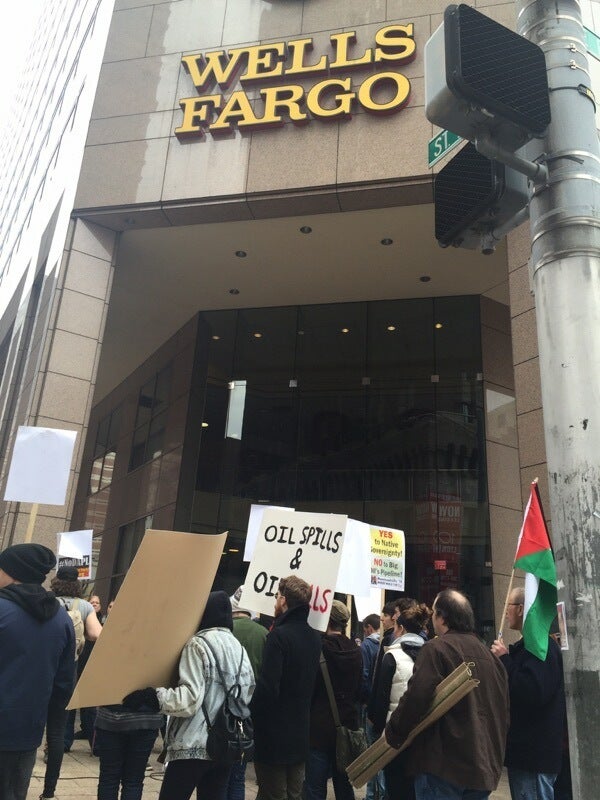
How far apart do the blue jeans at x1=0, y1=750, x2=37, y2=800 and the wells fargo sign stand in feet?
37.4

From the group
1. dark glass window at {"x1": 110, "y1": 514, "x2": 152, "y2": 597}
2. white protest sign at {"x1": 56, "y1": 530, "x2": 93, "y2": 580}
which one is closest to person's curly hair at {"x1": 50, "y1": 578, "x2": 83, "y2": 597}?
white protest sign at {"x1": 56, "y1": 530, "x2": 93, "y2": 580}

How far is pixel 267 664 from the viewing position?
479cm

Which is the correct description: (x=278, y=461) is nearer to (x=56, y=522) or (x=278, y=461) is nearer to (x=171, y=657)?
(x=56, y=522)

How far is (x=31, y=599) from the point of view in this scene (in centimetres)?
387

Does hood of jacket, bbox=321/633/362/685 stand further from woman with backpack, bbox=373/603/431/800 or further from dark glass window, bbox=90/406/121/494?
dark glass window, bbox=90/406/121/494

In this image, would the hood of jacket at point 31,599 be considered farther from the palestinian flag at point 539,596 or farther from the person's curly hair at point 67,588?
the person's curly hair at point 67,588

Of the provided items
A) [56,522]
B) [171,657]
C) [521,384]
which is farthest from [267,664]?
[56,522]

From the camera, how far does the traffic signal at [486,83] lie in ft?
10.3

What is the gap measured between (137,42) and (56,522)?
386 inches

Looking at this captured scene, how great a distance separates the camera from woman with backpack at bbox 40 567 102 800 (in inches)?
238

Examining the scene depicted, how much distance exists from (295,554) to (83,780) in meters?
3.54

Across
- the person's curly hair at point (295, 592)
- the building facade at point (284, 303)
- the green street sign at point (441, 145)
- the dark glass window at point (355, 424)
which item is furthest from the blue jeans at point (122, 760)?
the dark glass window at point (355, 424)

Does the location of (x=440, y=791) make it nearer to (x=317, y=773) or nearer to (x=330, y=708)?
(x=330, y=708)

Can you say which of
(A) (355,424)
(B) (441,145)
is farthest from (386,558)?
(A) (355,424)
